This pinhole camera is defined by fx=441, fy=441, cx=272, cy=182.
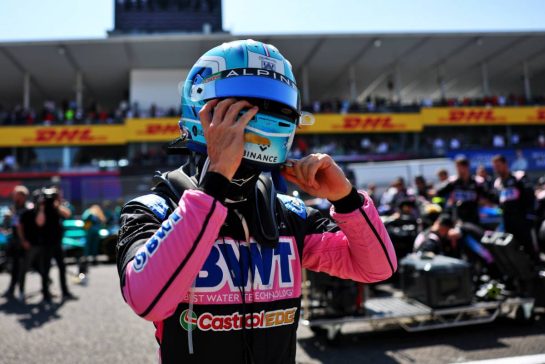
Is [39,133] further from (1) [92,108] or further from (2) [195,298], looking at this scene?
(2) [195,298]

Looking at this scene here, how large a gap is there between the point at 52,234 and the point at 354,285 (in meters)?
5.07

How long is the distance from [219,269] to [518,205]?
19.3ft

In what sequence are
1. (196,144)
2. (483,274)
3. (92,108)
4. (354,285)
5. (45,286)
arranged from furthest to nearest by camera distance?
(92,108), (45,286), (483,274), (354,285), (196,144)

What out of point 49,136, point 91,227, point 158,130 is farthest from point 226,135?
point 49,136

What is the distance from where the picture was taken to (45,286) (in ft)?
23.0

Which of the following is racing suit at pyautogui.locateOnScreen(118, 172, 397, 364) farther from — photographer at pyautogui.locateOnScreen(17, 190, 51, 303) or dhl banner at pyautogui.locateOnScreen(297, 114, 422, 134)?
dhl banner at pyautogui.locateOnScreen(297, 114, 422, 134)

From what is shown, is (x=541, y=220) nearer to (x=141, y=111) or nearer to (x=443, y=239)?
(x=443, y=239)

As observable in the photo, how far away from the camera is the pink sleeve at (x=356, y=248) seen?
1.46 meters

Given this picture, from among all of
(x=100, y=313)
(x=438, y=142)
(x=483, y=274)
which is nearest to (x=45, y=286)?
(x=100, y=313)

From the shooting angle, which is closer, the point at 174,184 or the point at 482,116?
the point at 174,184

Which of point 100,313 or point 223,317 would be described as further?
point 100,313

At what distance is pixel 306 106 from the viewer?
26219 millimetres

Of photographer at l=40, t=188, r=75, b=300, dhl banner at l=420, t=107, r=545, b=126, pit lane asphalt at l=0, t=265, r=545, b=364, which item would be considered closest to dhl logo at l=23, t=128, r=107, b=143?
photographer at l=40, t=188, r=75, b=300

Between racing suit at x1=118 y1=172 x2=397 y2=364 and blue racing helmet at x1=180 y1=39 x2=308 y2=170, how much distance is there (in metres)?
0.20
